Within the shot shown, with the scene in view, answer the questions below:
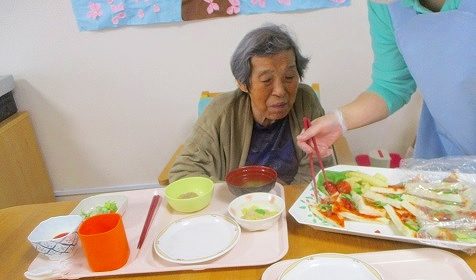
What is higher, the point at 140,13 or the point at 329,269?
the point at 140,13

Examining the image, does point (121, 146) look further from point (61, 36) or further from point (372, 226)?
point (372, 226)

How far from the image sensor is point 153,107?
260 cm

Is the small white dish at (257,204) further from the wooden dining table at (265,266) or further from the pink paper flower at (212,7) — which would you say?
the pink paper flower at (212,7)

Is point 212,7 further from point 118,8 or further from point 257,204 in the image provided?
point 257,204

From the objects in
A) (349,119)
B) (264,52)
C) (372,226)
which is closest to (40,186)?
(264,52)

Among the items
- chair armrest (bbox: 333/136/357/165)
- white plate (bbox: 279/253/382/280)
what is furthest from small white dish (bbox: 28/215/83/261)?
chair armrest (bbox: 333/136/357/165)

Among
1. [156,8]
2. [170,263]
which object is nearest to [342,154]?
[170,263]

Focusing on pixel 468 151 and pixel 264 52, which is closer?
pixel 468 151

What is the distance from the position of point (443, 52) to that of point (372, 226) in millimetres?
A: 491

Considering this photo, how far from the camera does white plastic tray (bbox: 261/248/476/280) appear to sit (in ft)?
2.76

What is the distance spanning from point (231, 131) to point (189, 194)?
612mm

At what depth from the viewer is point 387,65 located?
4.37 feet

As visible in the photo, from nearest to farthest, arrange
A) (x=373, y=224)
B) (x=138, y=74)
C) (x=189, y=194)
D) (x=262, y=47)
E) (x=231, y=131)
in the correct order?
(x=373, y=224), (x=189, y=194), (x=262, y=47), (x=231, y=131), (x=138, y=74)

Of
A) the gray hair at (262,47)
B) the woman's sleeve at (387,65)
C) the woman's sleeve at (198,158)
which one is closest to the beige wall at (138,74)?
the gray hair at (262,47)
